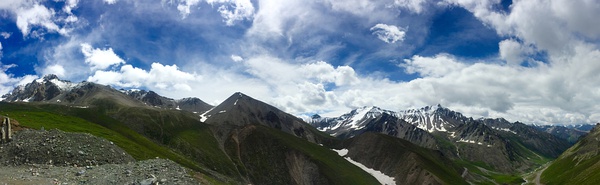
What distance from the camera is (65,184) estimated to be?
33.3 m

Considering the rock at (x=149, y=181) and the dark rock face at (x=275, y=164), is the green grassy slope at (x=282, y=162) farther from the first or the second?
the rock at (x=149, y=181)

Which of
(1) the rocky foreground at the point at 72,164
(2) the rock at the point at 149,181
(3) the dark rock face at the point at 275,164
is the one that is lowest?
(3) the dark rock face at the point at 275,164

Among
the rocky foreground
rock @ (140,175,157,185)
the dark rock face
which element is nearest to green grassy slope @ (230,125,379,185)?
the dark rock face

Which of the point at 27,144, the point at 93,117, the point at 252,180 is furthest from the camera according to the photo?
the point at 93,117

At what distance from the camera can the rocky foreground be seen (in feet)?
119

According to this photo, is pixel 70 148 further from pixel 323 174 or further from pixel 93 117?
pixel 93 117

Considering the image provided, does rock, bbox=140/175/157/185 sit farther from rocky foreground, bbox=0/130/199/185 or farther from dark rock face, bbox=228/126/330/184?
dark rock face, bbox=228/126/330/184

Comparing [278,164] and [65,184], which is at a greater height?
[65,184]

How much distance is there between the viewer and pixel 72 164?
46938mm

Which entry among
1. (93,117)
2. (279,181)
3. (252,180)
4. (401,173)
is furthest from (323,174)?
(93,117)

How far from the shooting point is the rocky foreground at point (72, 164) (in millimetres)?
36219

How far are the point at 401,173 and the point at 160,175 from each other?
165294 mm

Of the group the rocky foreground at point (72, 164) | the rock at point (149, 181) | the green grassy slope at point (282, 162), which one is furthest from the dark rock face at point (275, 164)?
the rock at point (149, 181)

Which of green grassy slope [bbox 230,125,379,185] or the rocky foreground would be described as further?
green grassy slope [bbox 230,125,379,185]
